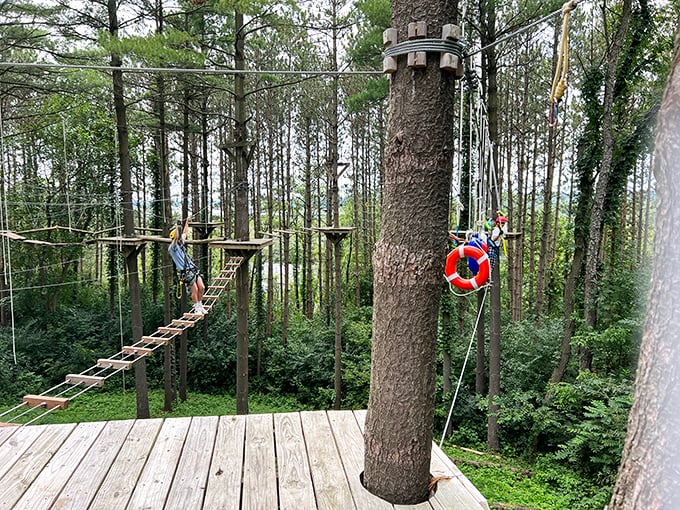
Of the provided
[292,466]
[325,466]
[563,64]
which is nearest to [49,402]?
[292,466]

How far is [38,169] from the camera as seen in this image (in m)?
11.3

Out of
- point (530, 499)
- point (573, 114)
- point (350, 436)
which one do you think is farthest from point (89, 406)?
point (573, 114)

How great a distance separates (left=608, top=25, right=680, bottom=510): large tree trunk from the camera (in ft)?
2.83

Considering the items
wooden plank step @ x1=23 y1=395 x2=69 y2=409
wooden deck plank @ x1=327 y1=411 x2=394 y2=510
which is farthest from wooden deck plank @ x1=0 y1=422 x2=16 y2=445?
wooden deck plank @ x1=327 y1=411 x2=394 y2=510

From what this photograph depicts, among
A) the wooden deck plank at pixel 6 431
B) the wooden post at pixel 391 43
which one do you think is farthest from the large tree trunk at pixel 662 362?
the wooden deck plank at pixel 6 431

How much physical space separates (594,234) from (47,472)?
5.85m

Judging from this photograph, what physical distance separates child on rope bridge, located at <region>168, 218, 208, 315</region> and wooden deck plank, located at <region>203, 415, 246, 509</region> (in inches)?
79.8

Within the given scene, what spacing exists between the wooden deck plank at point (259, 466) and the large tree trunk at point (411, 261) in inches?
14.5

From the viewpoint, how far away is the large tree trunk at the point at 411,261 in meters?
1.52

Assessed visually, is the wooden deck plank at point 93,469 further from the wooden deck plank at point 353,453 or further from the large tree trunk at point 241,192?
the large tree trunk at point 241,192

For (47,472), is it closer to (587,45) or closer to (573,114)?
(587,45)

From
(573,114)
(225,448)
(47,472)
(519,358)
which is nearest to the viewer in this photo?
(47,472)

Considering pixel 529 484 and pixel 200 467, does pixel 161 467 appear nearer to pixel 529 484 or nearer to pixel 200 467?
pixel 200 467

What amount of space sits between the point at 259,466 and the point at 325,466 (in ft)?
0.85
